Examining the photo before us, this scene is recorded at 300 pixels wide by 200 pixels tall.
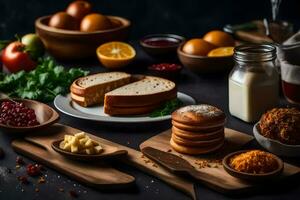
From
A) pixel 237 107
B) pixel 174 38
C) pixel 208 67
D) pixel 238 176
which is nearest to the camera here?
pixel 238 176

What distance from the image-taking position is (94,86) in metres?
2.21

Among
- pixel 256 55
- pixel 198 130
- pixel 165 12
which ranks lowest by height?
pixel 165 12

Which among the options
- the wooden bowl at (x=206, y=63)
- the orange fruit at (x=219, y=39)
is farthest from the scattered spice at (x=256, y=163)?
the orange fruit at (x=219, y=39)

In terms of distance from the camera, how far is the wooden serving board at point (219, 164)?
1.58 metres

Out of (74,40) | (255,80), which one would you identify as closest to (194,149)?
(255,80)

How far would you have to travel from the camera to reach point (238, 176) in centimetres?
160

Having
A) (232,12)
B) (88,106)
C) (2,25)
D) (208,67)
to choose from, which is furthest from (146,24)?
(88,106)

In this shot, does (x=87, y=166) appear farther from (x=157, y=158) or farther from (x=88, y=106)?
(x=88, y=106)

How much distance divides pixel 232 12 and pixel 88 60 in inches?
37.3

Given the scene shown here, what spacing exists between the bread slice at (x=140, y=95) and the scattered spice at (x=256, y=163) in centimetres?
53

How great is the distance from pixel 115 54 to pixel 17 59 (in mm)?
379

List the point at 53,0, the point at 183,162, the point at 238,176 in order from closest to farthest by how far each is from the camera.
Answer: the point at 238,176 → the point at 183,162 → the point at 53,0

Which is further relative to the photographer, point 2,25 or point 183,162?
point 2,25

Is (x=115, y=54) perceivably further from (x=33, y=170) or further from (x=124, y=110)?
(x=33, y=170)
